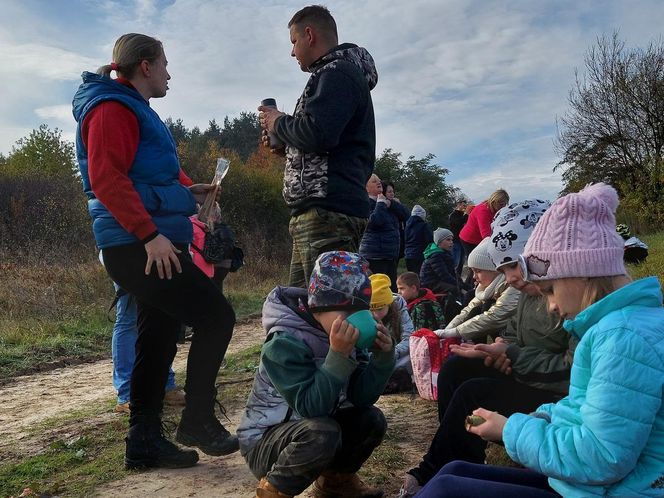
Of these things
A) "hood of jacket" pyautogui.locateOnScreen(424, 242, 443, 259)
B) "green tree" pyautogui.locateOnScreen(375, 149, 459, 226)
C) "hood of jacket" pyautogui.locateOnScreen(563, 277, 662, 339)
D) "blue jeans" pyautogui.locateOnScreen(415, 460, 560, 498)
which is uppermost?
"green tree" pyautogui.locateOnScreen(375, 149, 459, 226)

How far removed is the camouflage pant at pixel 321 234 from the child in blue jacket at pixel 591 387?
60.9 inches

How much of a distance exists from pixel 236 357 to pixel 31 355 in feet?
8.60

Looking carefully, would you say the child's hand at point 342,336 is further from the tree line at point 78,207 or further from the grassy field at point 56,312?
the tree line at point 78,207

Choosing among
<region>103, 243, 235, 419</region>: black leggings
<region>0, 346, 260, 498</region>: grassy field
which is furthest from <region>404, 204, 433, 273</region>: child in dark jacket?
<region>103, 243, 235, 419</region>: black leggings

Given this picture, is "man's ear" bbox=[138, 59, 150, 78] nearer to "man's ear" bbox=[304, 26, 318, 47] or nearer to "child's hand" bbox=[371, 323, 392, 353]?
"man's ear" bbox=[304, 26, 318, 47]

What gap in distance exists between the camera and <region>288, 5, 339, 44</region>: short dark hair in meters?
3.74

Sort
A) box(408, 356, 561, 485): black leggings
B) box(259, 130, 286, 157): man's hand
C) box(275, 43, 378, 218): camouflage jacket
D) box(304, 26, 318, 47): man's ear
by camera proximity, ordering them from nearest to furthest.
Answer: box(408, 356, 561, 485): black leggings → box(275, 43, 378, 218): camouflage jacket → box(304, 26, 318, 47): man's ear → box(259, 130, 286, 157): man's hand

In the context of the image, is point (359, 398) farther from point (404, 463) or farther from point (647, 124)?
point (647, 124)

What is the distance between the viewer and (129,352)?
4.96 m

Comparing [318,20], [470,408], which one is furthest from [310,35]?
[470,408]

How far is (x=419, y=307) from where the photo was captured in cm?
655

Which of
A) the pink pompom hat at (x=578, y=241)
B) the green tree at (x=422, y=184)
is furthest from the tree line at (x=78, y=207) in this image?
the pink pompom hat at (x=578, y=241)

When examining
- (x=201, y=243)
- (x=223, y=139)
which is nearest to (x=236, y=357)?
(x=201, y=243)

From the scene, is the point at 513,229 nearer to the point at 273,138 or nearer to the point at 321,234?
the point at 321,234
